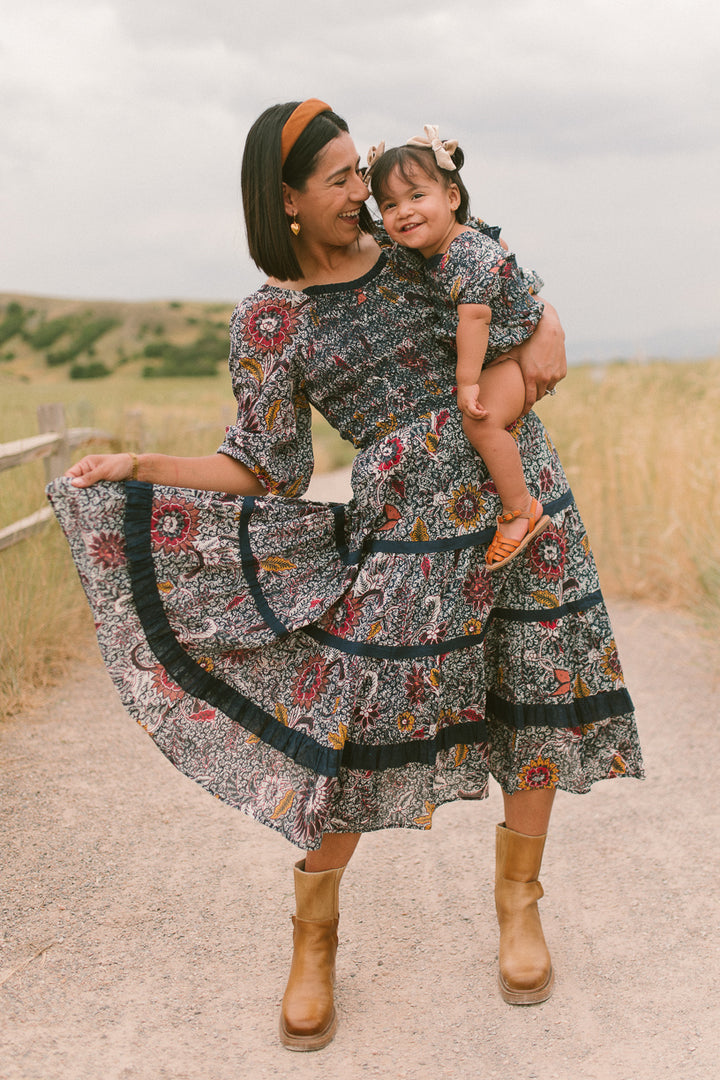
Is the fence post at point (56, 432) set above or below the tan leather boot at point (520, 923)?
above

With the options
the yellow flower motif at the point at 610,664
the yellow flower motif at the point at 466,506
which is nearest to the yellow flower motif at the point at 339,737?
the yellow flower motif at the point at 466,506

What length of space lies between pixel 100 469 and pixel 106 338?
101ft

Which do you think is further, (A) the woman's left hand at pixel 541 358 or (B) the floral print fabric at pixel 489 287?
(A) the woman's left hand at pixel 541 358

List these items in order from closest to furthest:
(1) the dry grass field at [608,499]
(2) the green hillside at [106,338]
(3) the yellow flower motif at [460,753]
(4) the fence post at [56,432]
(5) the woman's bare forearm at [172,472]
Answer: (5) the woman's bare forearm at [172,472] → (3) the yellow flower motif at [460,753] → (1) the dry grass field at [608,499] → (4) the fence post at [56,432] → (2) the green hillside at [106,338]

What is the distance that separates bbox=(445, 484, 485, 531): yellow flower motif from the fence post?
4050 millimetres

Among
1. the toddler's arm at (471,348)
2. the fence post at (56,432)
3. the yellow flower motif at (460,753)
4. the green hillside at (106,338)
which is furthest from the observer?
the green hillside at (106,338)

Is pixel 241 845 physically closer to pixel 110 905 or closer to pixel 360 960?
pixel 110 905

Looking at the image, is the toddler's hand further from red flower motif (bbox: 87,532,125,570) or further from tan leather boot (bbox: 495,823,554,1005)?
tan leather boot (bbox: 495,823,554,1005)

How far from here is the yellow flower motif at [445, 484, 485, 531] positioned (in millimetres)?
2027

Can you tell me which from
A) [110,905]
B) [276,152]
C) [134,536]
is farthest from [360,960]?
[276,152]

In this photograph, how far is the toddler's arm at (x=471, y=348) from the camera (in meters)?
1.91

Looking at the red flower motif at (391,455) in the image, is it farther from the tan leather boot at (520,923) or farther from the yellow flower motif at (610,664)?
the tan leather boot at (520,923)

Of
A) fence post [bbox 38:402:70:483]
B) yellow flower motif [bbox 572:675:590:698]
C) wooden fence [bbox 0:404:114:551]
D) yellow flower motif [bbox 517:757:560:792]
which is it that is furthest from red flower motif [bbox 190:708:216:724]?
fence post [bbox 38:402:70:483]

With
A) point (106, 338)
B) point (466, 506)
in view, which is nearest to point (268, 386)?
point (466, 506)
